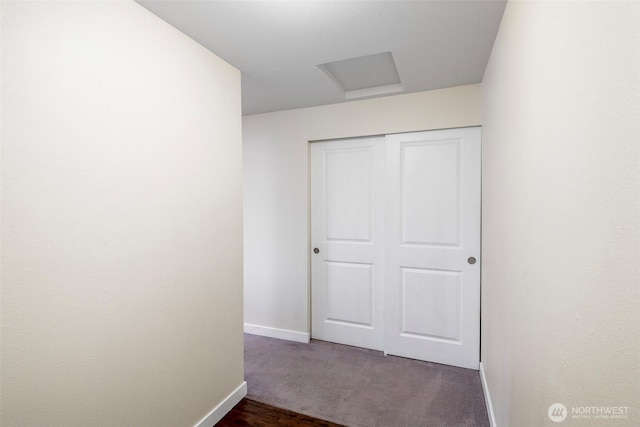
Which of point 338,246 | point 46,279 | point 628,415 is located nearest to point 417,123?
point 338,246

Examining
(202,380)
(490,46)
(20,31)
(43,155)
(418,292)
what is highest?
(490,46)

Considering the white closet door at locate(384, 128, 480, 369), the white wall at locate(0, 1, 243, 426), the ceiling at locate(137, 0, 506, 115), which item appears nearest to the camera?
the white wall at locate(0, 1, 243, 426)

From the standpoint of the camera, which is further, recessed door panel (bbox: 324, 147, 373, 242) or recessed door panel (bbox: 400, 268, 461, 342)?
recessed door panel (bbox: 324, 147, 373, 242)

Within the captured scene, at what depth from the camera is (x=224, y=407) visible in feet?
6.56

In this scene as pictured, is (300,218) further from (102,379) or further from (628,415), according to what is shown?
(628,415)

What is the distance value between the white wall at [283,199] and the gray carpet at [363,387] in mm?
428

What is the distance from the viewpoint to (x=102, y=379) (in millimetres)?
1297

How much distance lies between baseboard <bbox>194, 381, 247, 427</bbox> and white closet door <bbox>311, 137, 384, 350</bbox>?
1.07 m

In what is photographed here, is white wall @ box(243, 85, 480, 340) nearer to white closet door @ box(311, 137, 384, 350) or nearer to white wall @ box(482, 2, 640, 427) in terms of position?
white closet door @ box(311, 137, 384, 350)

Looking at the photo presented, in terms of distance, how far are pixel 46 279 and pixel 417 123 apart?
2.56 meters

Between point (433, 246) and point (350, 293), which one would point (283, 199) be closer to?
point (350, 293)

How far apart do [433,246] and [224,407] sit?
1975 millimetres

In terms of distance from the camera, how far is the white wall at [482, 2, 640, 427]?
54 centimetres

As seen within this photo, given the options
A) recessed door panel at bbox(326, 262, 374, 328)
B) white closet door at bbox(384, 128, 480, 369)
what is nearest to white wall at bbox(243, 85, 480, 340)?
recessed door panel at bbox(326, 262, 374, 328)
